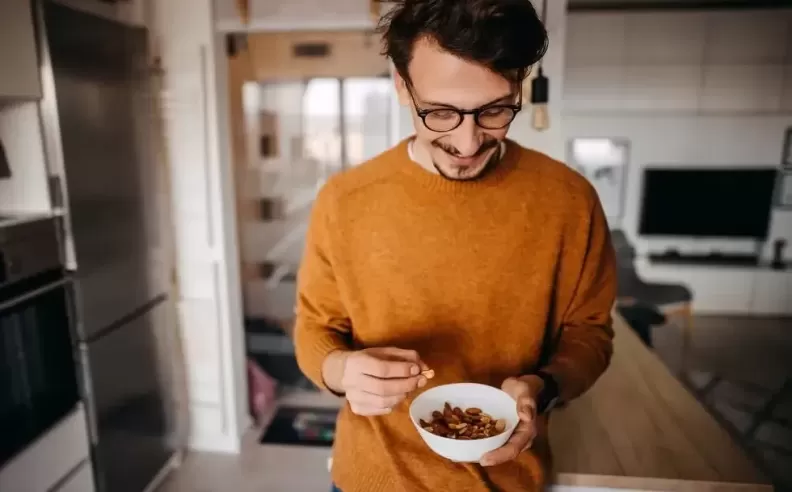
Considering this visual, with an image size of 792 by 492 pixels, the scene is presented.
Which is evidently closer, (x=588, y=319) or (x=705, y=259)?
(x=588, y=319)

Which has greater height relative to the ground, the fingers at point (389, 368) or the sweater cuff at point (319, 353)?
the fingers at point (389, 368)

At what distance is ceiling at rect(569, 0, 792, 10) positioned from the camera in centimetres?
358

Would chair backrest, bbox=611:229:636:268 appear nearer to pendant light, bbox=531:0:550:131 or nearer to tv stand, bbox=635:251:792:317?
tv stand, bbox=635:251:792:317

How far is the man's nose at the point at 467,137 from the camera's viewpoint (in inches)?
27.8

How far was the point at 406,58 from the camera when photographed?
717mm

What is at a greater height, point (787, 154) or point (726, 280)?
point (787, 154)

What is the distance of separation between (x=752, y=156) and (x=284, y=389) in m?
3.18

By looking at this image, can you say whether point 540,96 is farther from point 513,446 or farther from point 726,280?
point 726,280

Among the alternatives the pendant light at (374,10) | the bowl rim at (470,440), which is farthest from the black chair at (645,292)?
the bowl rim at (470,440)

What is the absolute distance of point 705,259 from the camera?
3.81 metres


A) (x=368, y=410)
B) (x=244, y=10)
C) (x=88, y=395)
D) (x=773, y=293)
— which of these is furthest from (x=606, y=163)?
(x=368, y=410)

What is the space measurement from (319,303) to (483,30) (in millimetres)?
434

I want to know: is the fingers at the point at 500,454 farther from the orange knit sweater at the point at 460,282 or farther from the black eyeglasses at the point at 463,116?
the black eyeglasses at the point at 463,116

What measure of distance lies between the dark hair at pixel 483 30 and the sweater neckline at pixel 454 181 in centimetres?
13
